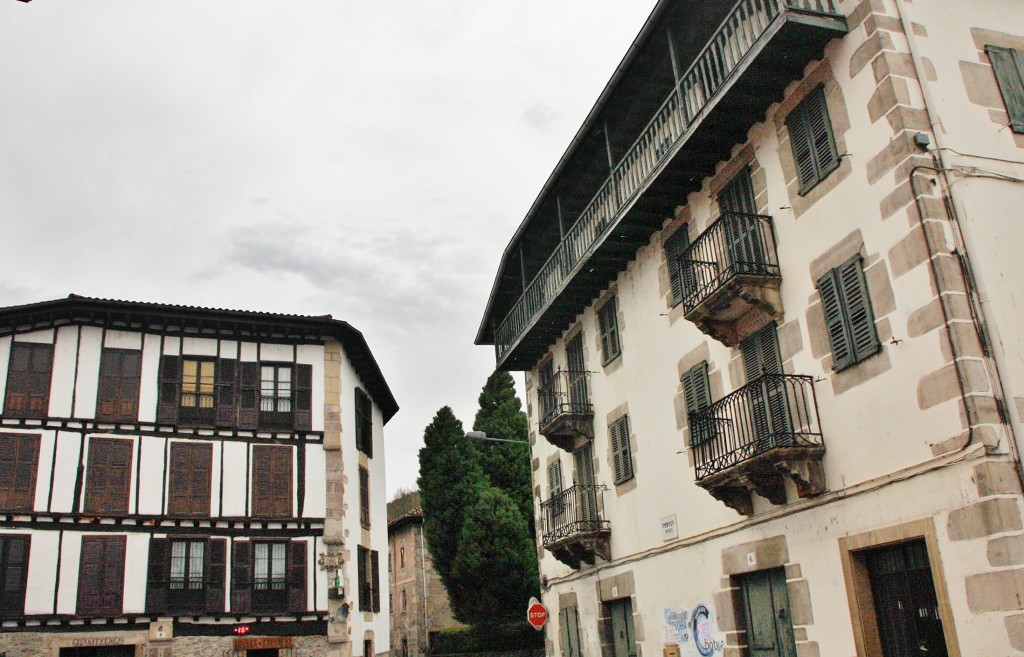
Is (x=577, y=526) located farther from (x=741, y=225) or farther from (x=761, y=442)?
(x=741, y=225)

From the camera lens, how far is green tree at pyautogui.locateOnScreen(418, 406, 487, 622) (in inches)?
1499

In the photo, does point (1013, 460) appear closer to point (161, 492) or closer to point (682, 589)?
point (682, 589)

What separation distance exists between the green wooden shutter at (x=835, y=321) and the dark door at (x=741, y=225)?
1276 millimetres

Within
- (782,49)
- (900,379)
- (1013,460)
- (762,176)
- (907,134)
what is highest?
(782,49)

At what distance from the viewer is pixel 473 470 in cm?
3953

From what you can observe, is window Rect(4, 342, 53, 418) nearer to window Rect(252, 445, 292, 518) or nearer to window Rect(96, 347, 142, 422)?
window Rect(96, 347, 142, 422)

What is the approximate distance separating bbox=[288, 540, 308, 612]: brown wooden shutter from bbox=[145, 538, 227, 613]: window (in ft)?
6.09

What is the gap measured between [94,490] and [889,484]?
2142cm

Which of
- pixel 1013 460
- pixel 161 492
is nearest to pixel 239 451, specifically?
pixel 161 492

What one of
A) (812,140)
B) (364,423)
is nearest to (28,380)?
(364,423)

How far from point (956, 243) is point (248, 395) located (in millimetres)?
21431

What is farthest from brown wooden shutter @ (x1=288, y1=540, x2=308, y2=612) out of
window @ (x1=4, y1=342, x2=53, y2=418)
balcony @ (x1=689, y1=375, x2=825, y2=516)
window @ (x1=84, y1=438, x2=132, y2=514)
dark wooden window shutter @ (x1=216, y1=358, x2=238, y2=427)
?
balcony @ (x1=689, y1=375, x2=825, y2=516)

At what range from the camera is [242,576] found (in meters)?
25.3

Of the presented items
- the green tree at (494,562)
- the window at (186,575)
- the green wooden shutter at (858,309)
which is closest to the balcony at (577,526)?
the green wooden shutter at (858,309)
